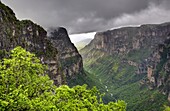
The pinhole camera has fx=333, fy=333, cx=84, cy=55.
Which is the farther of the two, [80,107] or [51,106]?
[80,107]

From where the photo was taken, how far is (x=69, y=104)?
4228 cm

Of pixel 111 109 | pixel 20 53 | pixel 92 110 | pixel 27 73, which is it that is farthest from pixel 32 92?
pixel 111 109

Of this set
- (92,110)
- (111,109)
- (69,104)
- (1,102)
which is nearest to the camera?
(1,102)

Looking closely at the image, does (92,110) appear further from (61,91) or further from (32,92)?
(32,92)

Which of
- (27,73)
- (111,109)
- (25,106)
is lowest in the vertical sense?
(111,109)

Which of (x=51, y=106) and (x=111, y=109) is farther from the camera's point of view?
(x=111, y=109)

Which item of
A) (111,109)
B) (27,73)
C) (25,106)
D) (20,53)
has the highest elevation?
(20,53)

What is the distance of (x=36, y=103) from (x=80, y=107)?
7011mm

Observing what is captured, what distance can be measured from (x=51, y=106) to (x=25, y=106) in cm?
300

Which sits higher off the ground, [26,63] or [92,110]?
[26,63]

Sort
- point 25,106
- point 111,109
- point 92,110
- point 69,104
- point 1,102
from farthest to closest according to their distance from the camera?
point 111,109 < point 92,110 < point 69,104 < point 25,106 < point 1,102

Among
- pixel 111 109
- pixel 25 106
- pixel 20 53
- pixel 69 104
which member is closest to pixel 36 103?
pixel 25 106

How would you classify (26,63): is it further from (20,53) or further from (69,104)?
(69,104)

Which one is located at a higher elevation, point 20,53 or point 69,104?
point 20,53
